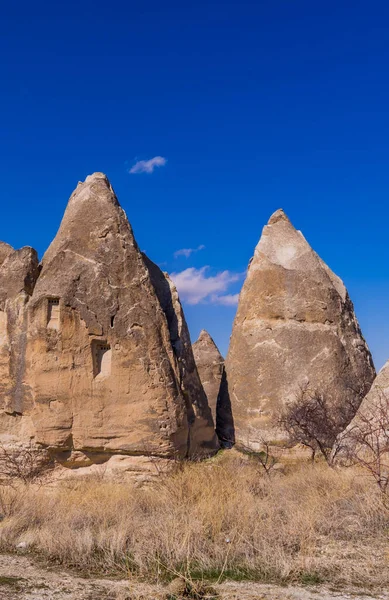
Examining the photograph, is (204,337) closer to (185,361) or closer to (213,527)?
(185,361)

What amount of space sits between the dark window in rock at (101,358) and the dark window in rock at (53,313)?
627mm

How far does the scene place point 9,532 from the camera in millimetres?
6281

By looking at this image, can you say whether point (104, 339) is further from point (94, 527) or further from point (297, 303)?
point (297, 303)

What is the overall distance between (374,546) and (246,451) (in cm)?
478

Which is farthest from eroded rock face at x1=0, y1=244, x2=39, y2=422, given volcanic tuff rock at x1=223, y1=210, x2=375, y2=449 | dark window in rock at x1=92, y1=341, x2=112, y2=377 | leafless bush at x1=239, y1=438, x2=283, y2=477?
volcanic tuff rock at x1=223, y1=210, x2=375, y2=449

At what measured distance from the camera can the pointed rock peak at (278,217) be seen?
1303 centimetres

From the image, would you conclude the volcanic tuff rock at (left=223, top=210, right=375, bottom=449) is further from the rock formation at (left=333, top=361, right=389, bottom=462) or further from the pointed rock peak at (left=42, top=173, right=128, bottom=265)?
the pointed rock peak at (left=42, top=173, right=128, bottom=265)

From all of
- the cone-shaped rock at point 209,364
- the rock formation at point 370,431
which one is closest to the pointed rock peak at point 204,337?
the cone-shaped rock at point 209,364

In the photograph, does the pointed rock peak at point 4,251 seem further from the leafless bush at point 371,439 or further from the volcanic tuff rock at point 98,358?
the leafless bush at point 371,439

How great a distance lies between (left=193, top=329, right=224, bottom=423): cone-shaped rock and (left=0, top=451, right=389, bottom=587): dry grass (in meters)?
6.02

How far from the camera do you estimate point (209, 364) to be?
1505 cm

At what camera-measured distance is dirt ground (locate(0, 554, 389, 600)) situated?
464 cm

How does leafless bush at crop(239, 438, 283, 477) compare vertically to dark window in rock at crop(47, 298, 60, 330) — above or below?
below

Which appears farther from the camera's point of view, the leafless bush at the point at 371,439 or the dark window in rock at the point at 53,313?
the dark window in rock at the point at 53,313
